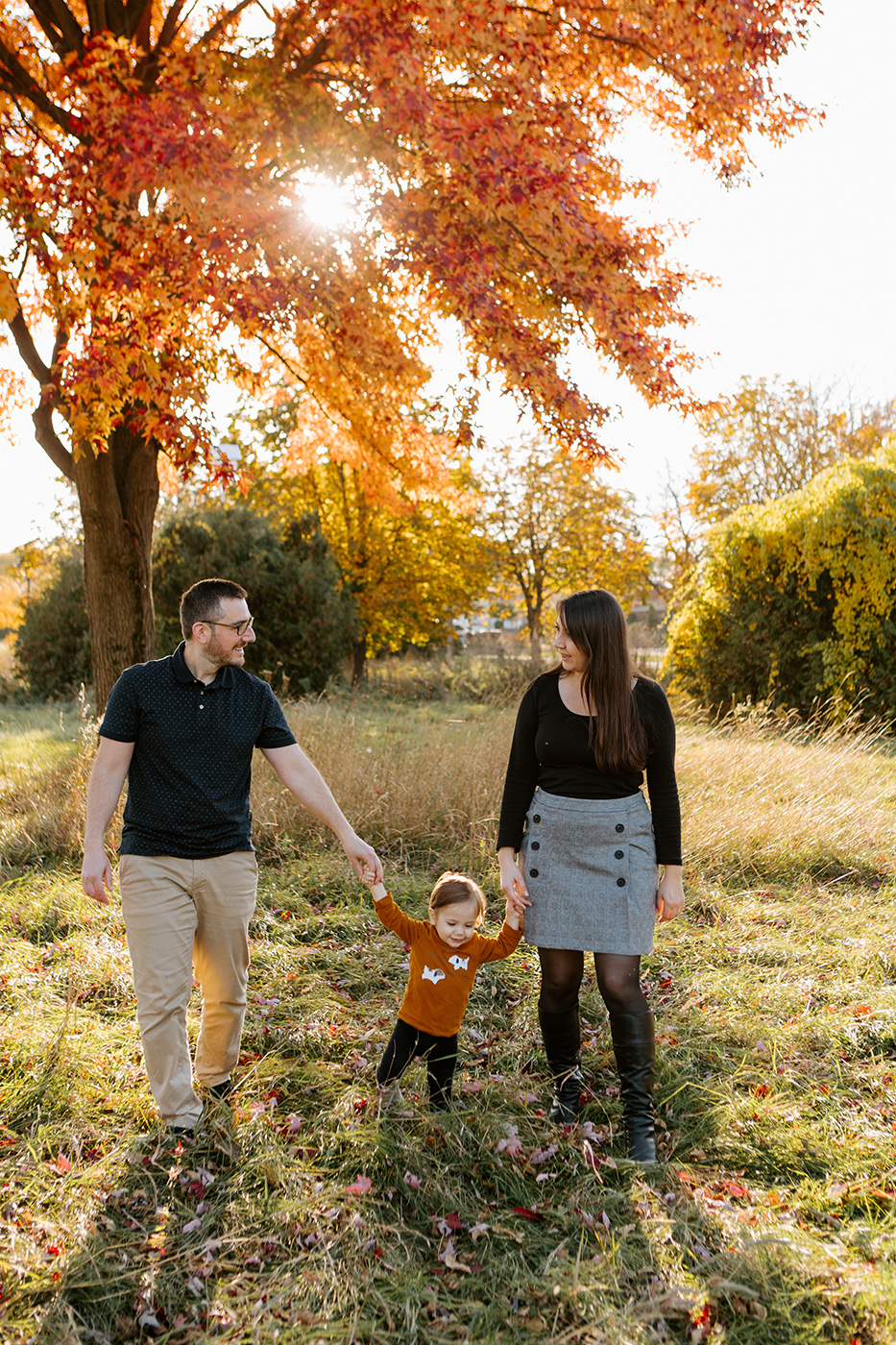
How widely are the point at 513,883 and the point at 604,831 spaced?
363 mm

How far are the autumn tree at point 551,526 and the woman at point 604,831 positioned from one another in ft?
43.1

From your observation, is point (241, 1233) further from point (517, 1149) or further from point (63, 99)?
point (63, 99)

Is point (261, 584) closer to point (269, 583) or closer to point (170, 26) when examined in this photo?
point (269, 583)

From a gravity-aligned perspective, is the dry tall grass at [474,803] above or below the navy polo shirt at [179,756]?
below

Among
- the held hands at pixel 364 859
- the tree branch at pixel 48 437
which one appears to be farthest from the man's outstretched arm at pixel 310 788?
the tree branch at pixel 48 437

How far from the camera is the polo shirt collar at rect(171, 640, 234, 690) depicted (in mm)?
2879

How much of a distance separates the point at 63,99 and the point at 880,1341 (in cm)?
805

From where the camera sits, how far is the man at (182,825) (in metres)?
2.78

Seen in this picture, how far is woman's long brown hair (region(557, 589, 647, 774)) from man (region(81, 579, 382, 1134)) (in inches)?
34.2

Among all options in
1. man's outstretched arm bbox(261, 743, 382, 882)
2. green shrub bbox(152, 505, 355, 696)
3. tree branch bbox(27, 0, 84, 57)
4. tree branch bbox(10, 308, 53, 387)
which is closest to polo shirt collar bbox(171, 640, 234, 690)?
man's outstretched arm bbox(261, 743, 382, 882)

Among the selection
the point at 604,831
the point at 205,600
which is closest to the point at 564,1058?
the point at 604,831

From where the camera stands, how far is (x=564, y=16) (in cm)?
604

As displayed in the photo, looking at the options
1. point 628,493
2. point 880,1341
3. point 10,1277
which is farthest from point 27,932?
point 628,493

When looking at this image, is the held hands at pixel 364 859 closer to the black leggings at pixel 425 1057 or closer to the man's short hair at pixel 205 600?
the black leggings at pixel 425 1057
